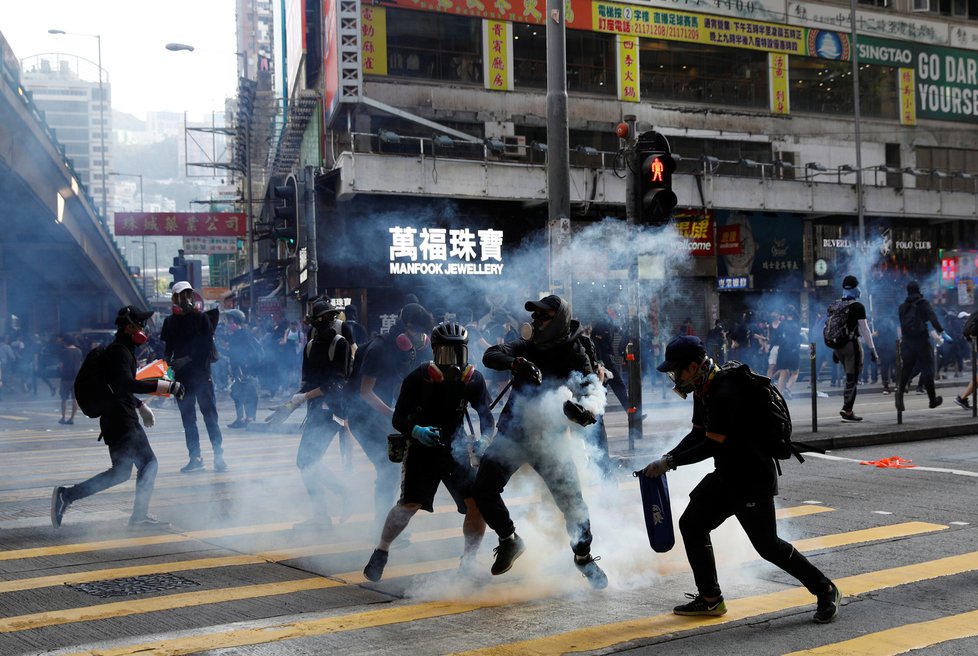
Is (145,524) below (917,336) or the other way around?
below

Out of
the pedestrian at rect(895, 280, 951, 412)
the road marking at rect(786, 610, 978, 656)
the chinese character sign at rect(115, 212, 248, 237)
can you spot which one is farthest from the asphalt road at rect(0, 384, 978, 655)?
the chinese character sign at rect(115, 212, 248, 237)

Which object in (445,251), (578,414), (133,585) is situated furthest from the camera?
(445,251)

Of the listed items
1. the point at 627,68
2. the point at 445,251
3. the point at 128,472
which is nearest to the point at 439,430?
the point at 128,472

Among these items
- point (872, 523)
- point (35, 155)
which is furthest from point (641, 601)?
point (35, 155)

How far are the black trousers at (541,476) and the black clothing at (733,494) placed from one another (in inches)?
30.2

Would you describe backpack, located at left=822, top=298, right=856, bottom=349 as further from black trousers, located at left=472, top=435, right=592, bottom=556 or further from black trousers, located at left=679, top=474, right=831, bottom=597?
black trousers, located at left=679, top=474, right=831, bottom=597

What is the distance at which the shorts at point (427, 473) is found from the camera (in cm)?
587

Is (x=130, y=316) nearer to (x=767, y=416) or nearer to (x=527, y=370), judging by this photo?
(x=527, y=370)

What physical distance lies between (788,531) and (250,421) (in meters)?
11.6

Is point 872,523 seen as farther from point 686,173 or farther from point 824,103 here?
point 824,103

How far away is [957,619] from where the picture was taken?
5043mm

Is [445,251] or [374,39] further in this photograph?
[374,39]

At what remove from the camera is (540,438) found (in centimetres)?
577

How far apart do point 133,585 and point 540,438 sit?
254 centimetres
